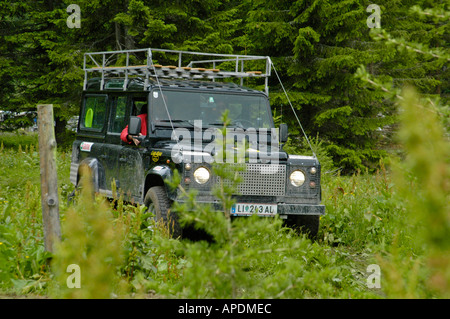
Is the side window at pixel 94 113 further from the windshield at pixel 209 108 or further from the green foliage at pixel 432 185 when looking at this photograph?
the green foliage at pixel 432 185

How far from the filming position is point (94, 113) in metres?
9.80

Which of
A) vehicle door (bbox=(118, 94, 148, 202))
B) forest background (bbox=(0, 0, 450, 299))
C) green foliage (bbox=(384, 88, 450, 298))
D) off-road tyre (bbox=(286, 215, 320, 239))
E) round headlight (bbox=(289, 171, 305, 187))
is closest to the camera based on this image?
green foliage (bbox=(384, 88, 450, 298))

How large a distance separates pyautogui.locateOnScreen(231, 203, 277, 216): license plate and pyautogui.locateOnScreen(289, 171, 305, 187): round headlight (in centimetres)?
43

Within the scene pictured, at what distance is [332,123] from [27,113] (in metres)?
11.9

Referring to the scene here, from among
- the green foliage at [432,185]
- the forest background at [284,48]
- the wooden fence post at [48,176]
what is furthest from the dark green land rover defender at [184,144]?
the forest background at [284,48]

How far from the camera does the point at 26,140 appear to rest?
88.2ft

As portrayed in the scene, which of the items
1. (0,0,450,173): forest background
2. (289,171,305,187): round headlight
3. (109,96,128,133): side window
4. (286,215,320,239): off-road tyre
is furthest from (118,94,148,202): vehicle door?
(0,0,450,173): forest background

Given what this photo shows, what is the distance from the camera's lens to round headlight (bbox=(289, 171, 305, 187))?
23.8 feet

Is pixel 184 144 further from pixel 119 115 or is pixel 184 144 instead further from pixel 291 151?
pixel 291 151

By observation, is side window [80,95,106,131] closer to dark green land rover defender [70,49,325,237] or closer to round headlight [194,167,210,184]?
dark green land rover defender [70,49,325,237]

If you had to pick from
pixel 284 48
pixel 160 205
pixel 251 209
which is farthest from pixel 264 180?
pixel 284 48

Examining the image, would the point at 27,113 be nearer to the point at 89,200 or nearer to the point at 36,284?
the point at 36,284

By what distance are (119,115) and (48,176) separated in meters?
4.05
